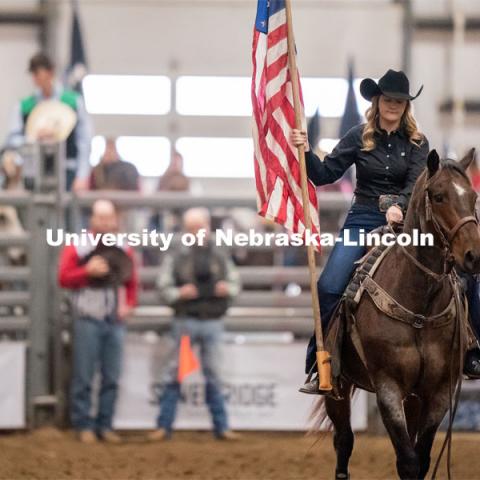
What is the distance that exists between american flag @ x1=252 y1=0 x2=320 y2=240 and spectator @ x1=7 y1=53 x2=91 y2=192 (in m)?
4.01

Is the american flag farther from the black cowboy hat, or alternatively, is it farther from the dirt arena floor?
the dirt arena floor

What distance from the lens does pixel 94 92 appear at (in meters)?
15.8

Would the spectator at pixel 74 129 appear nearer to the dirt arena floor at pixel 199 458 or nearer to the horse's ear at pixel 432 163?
the dirt arena floor at pixel 199 458

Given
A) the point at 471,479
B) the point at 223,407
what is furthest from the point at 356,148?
the point at 223,407

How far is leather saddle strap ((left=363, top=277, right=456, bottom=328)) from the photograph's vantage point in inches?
237

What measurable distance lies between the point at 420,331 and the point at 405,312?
11 centimetres

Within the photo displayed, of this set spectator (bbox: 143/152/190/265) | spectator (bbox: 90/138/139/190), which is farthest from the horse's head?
spectator (bbox: 90/138/139/190)

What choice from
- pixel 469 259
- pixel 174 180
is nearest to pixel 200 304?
pixel 174 180

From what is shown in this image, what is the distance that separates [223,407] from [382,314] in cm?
404

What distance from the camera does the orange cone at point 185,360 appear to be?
396 inches

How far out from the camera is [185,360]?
33.2ft

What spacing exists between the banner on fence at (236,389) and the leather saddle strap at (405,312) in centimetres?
422

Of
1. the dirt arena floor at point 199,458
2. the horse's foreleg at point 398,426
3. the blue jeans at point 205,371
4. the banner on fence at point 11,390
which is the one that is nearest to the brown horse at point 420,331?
the horse's foreleg at point 398,426

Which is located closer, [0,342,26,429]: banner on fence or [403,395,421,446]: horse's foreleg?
[403,395,421,446]: horse's foreleg
